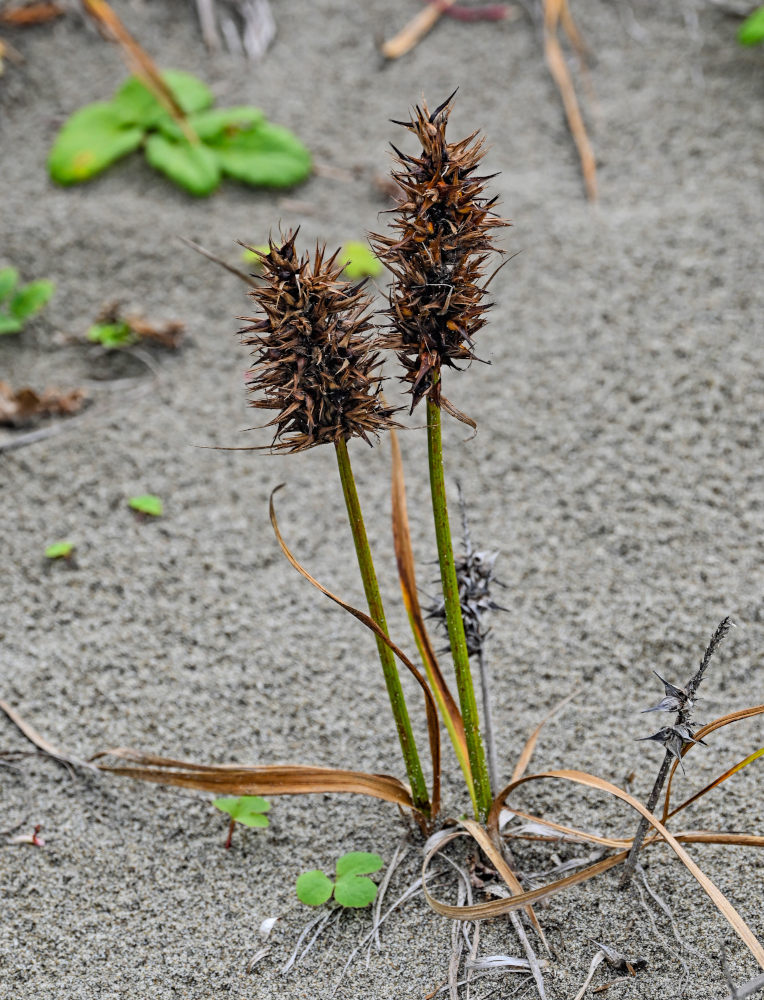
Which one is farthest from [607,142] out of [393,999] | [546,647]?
[393,999]

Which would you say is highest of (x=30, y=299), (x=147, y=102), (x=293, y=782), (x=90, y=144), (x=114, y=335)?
(x=147, y=102)

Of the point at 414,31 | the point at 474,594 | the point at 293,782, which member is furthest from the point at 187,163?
the point at 293,782

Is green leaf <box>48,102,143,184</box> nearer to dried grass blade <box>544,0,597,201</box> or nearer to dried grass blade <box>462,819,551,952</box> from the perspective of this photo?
dried grass blade <box>544,0,597,201</box>

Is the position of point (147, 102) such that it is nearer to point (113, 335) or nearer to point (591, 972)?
point (113, 335)

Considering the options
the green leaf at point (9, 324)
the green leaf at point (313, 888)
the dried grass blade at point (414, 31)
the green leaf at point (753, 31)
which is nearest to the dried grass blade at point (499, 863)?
the green leaf at point (313, 888)

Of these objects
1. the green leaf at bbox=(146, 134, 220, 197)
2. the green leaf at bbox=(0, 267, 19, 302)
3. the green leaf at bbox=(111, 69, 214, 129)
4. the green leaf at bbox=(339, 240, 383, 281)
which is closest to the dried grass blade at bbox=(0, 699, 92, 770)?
the green leaf at bbox=(0, 267, 19, 302)
